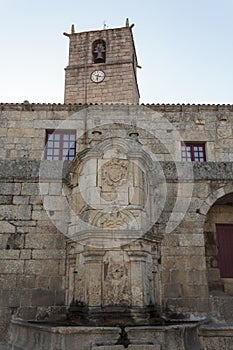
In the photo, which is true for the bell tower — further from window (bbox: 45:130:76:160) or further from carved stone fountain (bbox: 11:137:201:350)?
carved stone fountain (bbox: 11:137:201:350)

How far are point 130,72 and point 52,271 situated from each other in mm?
12791

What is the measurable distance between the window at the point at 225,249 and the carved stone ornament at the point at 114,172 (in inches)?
137

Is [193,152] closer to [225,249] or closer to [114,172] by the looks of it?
[225,249]

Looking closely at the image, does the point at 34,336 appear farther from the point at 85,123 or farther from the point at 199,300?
the point at 85,123

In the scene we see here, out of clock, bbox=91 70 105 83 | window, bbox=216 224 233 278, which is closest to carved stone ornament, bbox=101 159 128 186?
window, bbox=216 224 233 278

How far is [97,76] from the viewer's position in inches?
653

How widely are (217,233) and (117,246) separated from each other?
12.2ft

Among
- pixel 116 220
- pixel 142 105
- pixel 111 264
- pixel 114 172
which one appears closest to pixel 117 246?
pixel 111 264

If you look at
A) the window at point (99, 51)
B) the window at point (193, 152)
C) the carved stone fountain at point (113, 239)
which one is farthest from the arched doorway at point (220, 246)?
the window at point (99, 51)

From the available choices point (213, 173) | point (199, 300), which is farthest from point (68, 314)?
point (213, 173)

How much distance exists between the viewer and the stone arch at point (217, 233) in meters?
6.70

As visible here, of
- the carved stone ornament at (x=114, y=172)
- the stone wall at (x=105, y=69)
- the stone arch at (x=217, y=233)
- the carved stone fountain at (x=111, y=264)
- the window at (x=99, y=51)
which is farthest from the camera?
the window at (x=99, y=51)

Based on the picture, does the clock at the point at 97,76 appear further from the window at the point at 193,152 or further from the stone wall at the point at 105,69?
the window at the point at 193,152

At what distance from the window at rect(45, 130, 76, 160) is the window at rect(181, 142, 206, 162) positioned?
12.1ft
